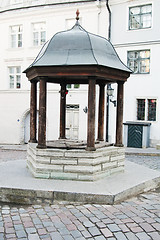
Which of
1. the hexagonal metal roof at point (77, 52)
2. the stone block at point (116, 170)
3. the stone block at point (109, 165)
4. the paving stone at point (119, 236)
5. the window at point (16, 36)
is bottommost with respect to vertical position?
the paving stone at point (119, 236)

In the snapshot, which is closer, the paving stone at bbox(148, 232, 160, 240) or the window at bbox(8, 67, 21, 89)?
the paving stone at bbox(148, 232, 160, 240)

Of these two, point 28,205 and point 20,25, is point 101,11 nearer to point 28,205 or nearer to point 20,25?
point 20,25

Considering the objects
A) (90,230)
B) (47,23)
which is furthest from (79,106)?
(90,230)

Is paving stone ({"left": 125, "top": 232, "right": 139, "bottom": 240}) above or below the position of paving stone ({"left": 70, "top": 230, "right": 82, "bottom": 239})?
below

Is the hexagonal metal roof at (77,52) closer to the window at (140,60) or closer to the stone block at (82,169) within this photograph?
the stone block at (82,169)

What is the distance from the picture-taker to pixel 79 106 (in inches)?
776

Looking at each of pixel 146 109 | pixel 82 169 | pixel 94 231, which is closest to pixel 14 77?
pixel 146 109

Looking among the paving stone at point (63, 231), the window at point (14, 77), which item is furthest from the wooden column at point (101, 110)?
the window at point (14, 77)

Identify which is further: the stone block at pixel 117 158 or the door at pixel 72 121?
the door at pixel 72 121

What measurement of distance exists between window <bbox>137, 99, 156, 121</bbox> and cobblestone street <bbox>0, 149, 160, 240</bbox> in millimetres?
12147

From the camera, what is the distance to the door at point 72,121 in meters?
20.0

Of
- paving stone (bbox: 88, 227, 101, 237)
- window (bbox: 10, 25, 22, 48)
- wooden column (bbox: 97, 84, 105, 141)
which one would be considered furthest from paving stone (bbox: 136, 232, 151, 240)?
window (bbox: 10, 25, 22, 48)

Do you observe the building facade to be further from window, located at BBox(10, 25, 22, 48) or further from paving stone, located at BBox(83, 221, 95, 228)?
paving stone, located at BBox(83, 221, 95, 228)

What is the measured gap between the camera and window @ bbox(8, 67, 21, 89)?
21.4 meters
